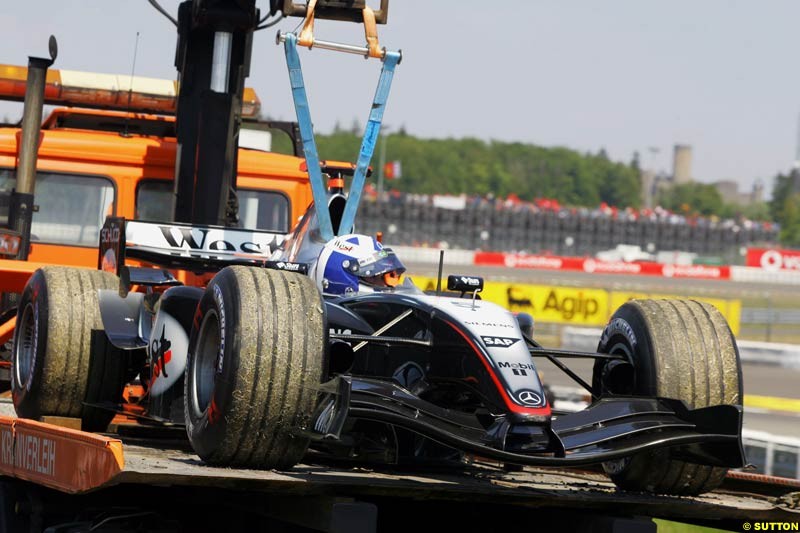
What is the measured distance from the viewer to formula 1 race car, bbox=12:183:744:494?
16.4 feet

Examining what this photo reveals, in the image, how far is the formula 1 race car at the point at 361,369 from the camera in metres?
4.99

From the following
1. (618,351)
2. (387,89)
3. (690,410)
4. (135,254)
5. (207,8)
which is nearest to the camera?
(690,410)

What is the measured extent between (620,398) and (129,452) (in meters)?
2.02

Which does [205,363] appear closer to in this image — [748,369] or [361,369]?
[361,369]

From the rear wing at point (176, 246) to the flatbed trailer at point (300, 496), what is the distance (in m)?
1.61

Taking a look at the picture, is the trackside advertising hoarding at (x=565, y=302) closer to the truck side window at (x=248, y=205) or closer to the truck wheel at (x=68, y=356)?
the truck side window at (x=248, y=205)

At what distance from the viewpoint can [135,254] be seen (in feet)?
25.4

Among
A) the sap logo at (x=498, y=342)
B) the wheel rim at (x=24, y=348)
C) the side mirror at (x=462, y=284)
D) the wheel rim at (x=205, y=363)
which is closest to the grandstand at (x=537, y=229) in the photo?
the wheel rim at (x=24, y=348)

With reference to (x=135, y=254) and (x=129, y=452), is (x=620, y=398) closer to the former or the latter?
(x=129, y=452)

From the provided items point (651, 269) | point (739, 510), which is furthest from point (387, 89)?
point (651, 269)

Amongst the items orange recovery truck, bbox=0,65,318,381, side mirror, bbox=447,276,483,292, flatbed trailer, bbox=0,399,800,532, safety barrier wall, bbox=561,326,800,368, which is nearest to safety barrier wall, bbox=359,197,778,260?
safety barrier wall, bbox=561,326,800,368

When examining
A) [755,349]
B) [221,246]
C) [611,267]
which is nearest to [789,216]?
[611,267]

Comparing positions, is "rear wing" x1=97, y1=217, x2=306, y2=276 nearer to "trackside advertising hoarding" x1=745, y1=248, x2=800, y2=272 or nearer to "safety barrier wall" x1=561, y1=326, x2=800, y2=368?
"safety barrier wall" x1=561, y1=326, x2=800, y2=368

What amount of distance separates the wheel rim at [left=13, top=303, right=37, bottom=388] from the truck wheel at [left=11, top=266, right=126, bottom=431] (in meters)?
0.03
